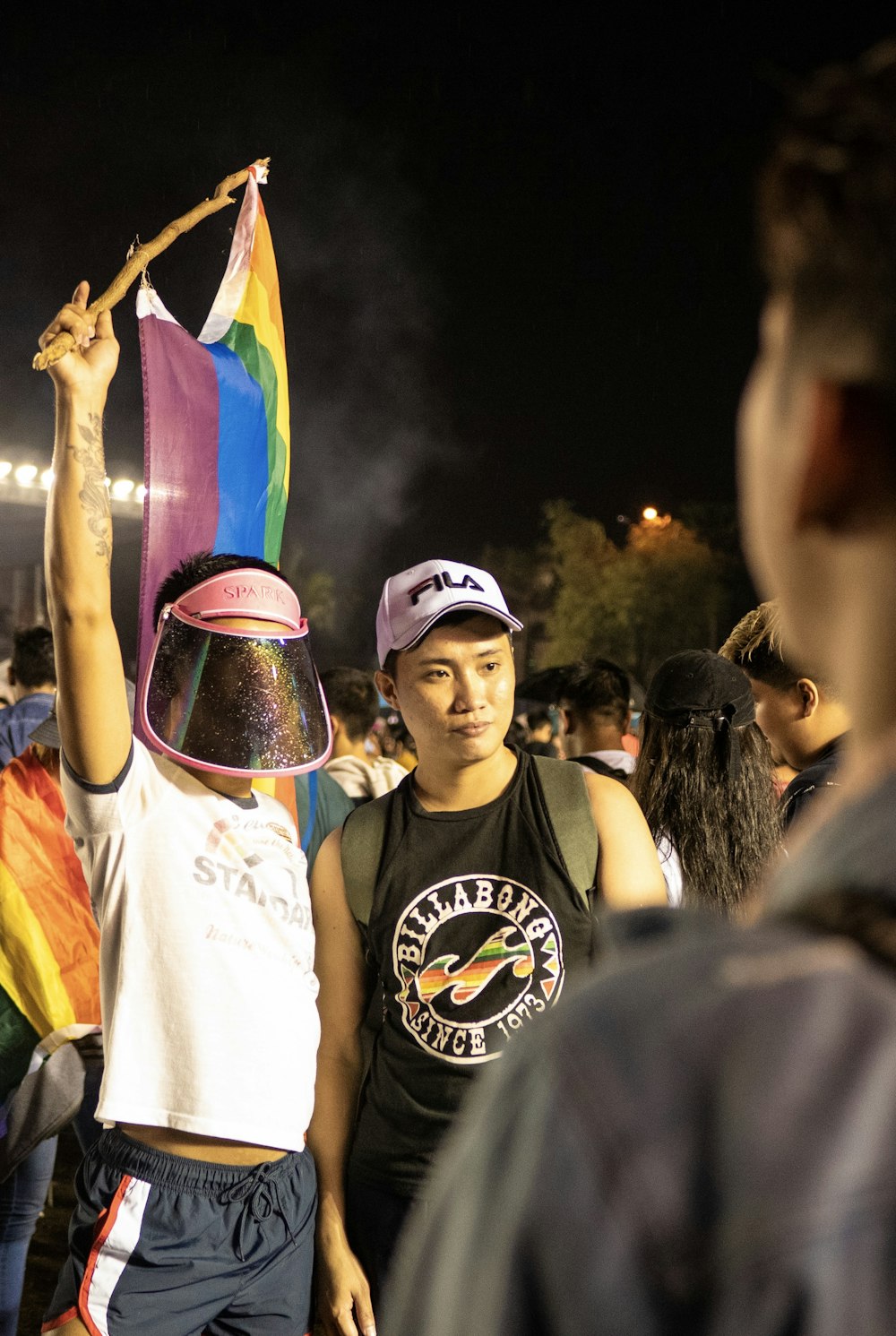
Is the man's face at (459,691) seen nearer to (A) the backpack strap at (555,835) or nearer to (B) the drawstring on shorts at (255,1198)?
(A) the backpack strap at (555,835)

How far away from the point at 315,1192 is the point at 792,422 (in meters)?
2.42

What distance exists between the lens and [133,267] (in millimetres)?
2916

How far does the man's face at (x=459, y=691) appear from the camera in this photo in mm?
2836

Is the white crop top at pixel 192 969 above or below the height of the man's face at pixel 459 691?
below

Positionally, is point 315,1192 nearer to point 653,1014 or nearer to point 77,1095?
point 77,1095

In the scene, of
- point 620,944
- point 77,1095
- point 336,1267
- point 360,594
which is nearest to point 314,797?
point 77,1095

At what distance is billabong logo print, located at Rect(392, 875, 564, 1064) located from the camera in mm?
2537

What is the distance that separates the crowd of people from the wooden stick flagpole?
0.06m

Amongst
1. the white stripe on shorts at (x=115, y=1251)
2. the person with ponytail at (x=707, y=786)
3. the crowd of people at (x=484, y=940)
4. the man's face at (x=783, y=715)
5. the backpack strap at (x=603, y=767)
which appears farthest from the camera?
the backpack strap at (x=603, y=767)

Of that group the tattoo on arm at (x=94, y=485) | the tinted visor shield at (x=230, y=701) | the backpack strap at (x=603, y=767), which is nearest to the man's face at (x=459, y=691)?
the tinted visor shield at (x=230, y=701)

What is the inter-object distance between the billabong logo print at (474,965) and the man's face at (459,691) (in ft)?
1.19

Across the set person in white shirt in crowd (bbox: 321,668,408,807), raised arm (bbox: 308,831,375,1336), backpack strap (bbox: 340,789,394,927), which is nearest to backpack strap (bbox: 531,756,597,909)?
backpack strap (bbox: 340,789,394,927)

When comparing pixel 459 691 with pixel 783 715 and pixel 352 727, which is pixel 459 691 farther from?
pixel 352 727

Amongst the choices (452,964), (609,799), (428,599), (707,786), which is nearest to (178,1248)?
(452,964)
